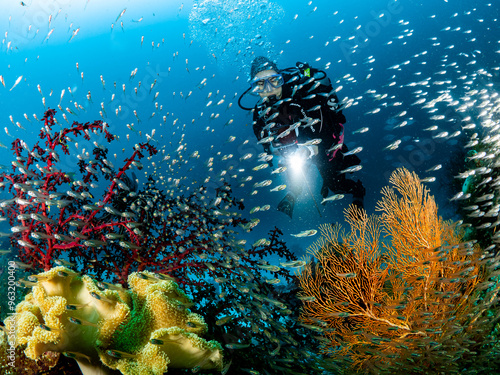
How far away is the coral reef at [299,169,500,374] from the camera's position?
11.3 ft

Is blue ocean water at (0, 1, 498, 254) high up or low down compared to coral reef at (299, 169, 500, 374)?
up

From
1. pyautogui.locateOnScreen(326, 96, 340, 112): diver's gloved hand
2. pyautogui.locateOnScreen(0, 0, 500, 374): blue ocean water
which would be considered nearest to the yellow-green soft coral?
pyautogui.locateOnScreen(326, 96, 340, 112): diver's gloved hand

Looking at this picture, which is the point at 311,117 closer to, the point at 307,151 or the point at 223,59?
the point at 307,151

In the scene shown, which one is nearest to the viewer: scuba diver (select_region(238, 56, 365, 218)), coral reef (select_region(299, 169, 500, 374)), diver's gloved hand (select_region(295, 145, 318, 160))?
coral reef (select_region(299, 169, 500, 374))

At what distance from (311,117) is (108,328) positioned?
22.2 ft

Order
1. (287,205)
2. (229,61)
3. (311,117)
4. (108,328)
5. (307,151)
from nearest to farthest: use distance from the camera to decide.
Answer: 1. (108,328)
2. (311,117)
3. (307,151)
4. (287,205)
5. (229,61)

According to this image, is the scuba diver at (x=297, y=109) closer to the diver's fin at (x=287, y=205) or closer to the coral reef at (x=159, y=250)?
the diver's fin at (x=287, y=205)

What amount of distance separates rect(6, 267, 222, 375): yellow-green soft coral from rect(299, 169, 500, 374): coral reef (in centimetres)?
204

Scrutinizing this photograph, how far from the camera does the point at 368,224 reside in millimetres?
4527

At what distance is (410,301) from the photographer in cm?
384

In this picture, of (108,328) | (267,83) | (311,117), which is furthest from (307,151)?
(108,328)

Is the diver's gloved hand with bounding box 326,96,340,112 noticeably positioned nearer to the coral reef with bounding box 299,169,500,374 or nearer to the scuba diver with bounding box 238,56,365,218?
the scuba diver with bounding box 238,56,365,218

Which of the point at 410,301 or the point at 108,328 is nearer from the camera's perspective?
the point at 108,328

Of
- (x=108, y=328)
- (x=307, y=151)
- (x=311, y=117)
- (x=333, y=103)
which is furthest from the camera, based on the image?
(x=307, y=151)
